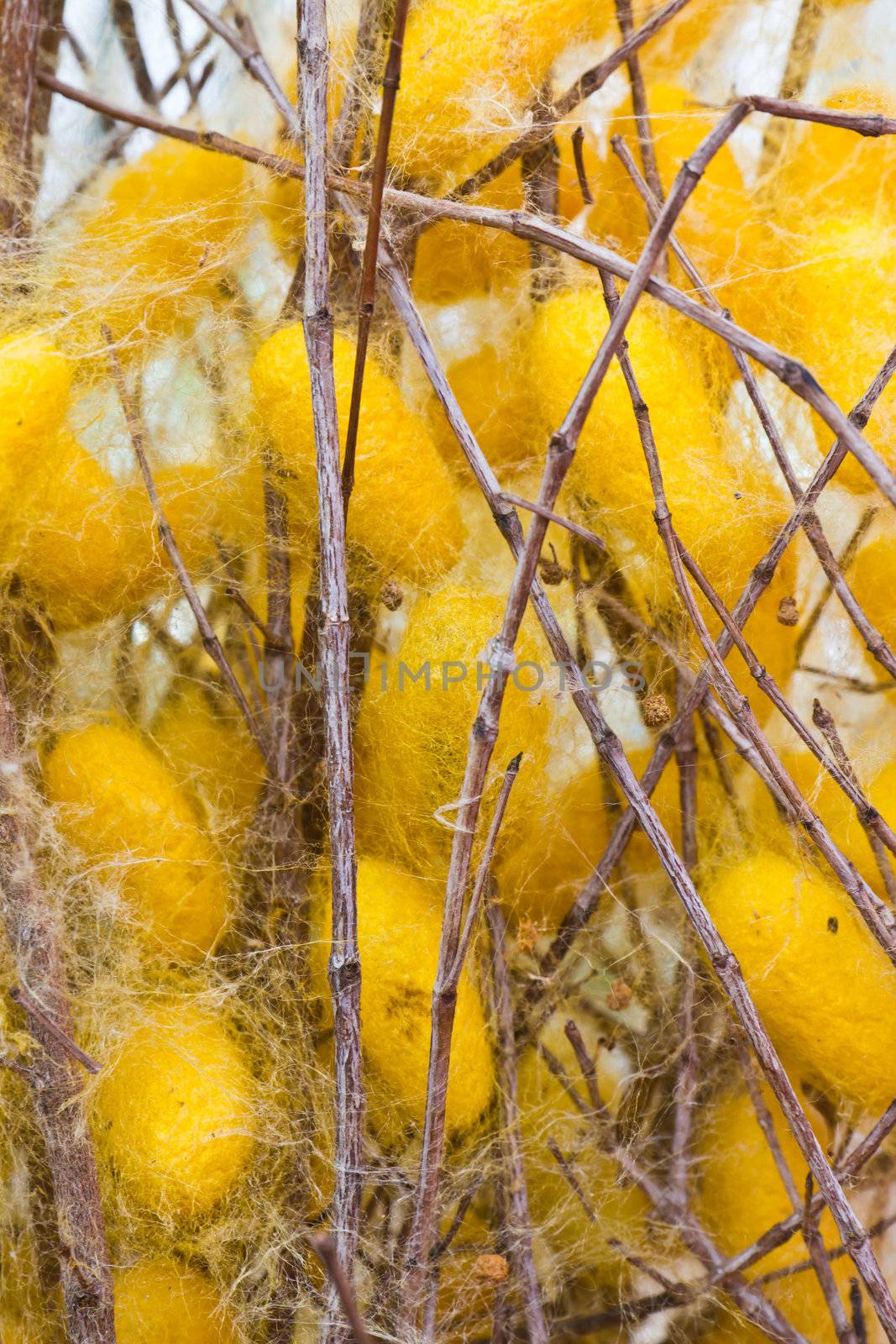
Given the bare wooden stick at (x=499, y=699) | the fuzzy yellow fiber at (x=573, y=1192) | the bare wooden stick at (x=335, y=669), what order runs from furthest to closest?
the fuzzy yellow fiber at (x=573, y=1192)
the bare wooden stick at (x=335, y=669)
the bare wooden stick at (x=499, y=699)

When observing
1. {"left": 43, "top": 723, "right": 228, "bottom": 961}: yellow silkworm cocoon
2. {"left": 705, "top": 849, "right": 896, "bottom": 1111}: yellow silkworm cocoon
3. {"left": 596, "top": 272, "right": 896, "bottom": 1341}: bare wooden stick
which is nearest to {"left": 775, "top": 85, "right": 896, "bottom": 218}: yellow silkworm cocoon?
{"left": 596, "top": 272, "right": 896, "bottom": 1341}: bare wooden stick

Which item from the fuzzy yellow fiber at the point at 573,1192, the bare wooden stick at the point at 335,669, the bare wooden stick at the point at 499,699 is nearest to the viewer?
the bare wooden stick at the point at 499,699

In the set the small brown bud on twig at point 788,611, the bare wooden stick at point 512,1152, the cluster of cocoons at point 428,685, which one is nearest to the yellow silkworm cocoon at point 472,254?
the cluster of cocoons at point 428,685

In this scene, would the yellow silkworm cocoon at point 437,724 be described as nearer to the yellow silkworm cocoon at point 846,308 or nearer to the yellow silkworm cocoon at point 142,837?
the yellow silkworm cocoon at point 142,837

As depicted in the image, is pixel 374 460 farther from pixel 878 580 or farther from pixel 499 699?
pixel 878 580

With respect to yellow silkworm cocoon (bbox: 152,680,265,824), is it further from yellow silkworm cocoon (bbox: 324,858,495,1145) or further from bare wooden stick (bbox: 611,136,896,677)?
bare wooden stick (bbox: 611,136,896,677)

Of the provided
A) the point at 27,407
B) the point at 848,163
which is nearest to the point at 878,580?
the point at 848,163
